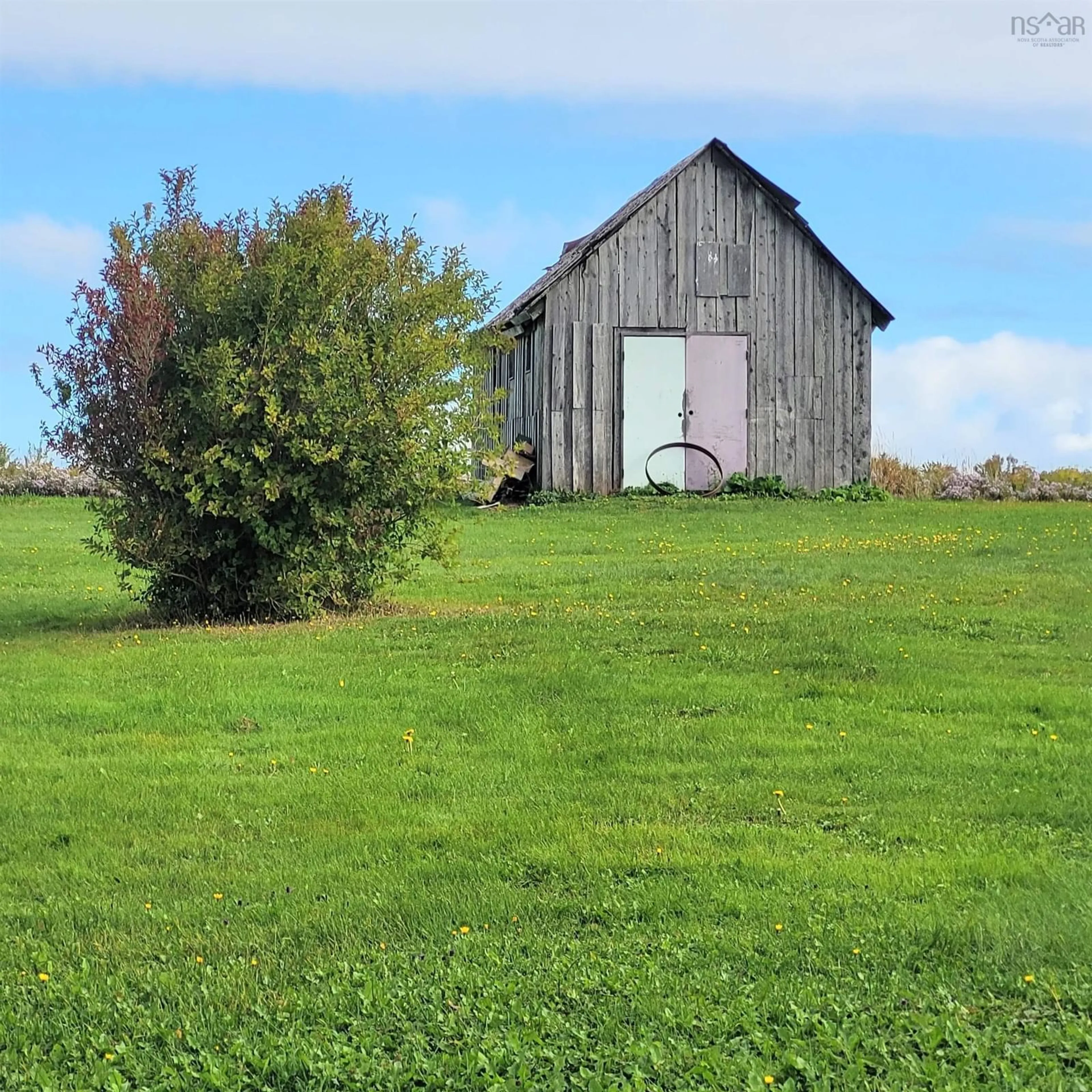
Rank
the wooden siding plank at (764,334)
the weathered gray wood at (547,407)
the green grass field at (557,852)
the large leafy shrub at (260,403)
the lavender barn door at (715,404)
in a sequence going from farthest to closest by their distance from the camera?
1. the wooden siding plank at (764,334)
2. the lavender barn door at (715,404)
3. the weathered gray wood at (547,407)
4. the large leafy shrub at (260,403)
5. the green grass field at (557,852)

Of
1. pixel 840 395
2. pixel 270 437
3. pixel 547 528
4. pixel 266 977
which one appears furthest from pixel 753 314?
pixel 266 977

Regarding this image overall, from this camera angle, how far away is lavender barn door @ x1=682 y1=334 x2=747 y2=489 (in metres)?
26.6

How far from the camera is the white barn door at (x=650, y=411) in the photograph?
26.5m

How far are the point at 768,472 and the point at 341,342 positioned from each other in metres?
15.9

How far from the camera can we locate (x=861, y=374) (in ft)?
89.4

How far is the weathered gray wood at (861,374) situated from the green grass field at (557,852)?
51.0 ft

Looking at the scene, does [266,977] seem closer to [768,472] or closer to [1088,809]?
[1088,809]

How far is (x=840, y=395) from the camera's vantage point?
27.2 metres

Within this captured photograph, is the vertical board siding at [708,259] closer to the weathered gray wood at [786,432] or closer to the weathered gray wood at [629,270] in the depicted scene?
the weathered gray wood at [629,270]

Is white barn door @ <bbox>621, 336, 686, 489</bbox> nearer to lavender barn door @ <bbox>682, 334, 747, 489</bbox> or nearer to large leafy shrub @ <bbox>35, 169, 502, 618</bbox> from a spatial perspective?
lavender barn door @ <bbox>682, 334, 747, 489</bbox>

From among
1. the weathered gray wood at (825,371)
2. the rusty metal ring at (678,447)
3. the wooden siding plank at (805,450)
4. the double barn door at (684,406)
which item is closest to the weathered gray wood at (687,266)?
the double barn door at (684,406)

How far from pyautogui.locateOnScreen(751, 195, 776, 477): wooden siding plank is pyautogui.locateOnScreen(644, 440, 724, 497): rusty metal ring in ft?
2.91

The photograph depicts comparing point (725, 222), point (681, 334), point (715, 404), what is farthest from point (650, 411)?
point (725, 222)

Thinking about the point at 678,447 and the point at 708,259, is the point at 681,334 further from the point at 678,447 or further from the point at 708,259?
the point at 678,447
